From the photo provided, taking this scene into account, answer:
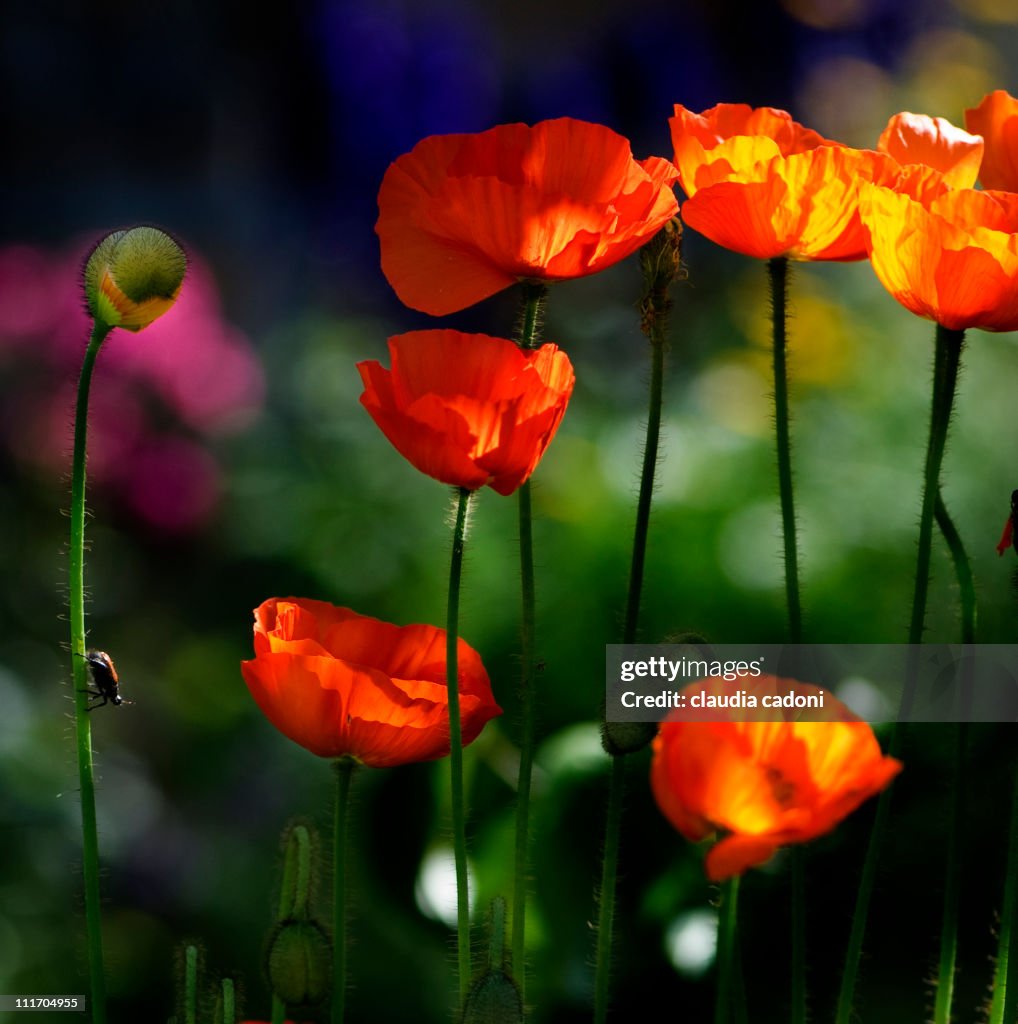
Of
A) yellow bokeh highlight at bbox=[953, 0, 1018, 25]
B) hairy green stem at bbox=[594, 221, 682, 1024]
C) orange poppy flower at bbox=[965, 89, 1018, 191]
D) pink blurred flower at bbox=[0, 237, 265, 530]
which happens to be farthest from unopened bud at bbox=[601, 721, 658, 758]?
yellow bokeh highlight at bbox=[953, 0, 1018, 25]

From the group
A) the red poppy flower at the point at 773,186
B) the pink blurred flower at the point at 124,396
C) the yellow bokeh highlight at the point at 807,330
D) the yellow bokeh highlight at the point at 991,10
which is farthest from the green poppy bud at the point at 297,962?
the yellow bokeh highlight at the point at 991,10

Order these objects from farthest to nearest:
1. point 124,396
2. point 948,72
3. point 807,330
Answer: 1. point 948,72
2. point 807,330
3. point 124,396

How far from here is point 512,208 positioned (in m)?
0.40

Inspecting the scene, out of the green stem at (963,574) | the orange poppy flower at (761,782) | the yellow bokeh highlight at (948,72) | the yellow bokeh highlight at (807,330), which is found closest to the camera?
the orange poppy flower at (761,782)

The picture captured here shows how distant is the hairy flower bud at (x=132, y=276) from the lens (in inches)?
15.1

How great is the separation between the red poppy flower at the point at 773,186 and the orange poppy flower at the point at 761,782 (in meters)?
0.15

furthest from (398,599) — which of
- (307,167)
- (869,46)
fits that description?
(869,46)

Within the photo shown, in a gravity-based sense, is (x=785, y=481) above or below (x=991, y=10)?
below

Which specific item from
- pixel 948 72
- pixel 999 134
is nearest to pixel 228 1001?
pixel 999 134

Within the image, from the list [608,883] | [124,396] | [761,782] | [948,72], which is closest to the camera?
[761,782]

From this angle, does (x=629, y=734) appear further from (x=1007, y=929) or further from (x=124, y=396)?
(x=124, y=396)

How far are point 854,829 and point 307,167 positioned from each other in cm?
166

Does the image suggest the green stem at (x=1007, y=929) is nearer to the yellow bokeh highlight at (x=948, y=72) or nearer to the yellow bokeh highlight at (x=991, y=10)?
the yellow bokeh highlight at (x=948, y=72)

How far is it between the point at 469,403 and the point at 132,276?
0.10 metres
